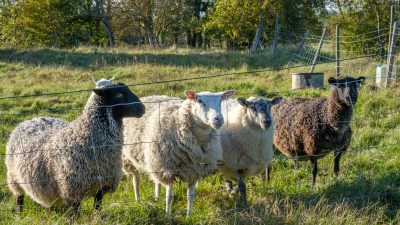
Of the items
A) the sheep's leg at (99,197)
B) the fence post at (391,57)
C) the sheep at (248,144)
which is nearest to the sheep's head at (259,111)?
the sheep at (248,144)

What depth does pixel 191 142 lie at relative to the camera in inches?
189

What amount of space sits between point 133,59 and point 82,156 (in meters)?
14.6

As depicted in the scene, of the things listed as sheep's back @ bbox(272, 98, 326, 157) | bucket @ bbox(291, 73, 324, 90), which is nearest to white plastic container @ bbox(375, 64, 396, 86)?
bucket @ bbox(291, 73, 324, 90)

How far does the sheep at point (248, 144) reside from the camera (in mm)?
5367

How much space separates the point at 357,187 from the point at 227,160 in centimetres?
162

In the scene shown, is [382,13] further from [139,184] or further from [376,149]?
[139,184]

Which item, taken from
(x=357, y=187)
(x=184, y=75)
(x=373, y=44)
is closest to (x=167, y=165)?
(x=357, y=187)

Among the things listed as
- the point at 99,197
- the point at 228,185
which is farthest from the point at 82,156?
the point at 228,185

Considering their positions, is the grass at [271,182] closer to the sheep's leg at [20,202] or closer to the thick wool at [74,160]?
the sheep's leg at [20,202]

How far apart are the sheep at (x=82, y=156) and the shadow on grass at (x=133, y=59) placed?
12441 millimetres

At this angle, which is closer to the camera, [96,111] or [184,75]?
[96,111]

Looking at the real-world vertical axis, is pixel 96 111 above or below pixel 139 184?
above

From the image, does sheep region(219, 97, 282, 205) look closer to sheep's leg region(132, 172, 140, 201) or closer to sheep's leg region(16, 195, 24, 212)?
sheep's leg region(132, 172, 140, 201)

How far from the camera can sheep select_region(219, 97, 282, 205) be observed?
537 cm
